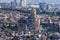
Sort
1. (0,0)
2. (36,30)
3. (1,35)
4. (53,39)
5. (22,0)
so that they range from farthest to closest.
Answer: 1. (0,0)
2. (22,0)
3. (36,30)
4. (1,35)
5. (53,39)

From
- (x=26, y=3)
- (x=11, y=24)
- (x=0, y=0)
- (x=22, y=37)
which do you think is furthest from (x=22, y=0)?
(x=22, y=37)

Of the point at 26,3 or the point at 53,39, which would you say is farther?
the point at 26,3

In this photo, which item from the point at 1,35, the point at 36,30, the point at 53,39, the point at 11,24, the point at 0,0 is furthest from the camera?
the point at 0,0

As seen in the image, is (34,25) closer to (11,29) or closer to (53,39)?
(11,29)

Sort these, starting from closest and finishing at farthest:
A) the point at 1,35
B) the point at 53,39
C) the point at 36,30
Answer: the point at 53,39 < the point at 1,35 < the point at 36,30

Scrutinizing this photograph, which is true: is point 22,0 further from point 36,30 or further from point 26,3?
point 36,30

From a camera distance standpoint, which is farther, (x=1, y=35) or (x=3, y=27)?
(x=3, y=27)

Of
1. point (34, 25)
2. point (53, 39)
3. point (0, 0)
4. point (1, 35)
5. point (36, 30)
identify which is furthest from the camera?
point (0, 0)

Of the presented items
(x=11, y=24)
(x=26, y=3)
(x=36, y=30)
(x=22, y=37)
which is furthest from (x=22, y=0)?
(x=22, y=37)

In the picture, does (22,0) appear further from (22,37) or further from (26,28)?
(22,37)
